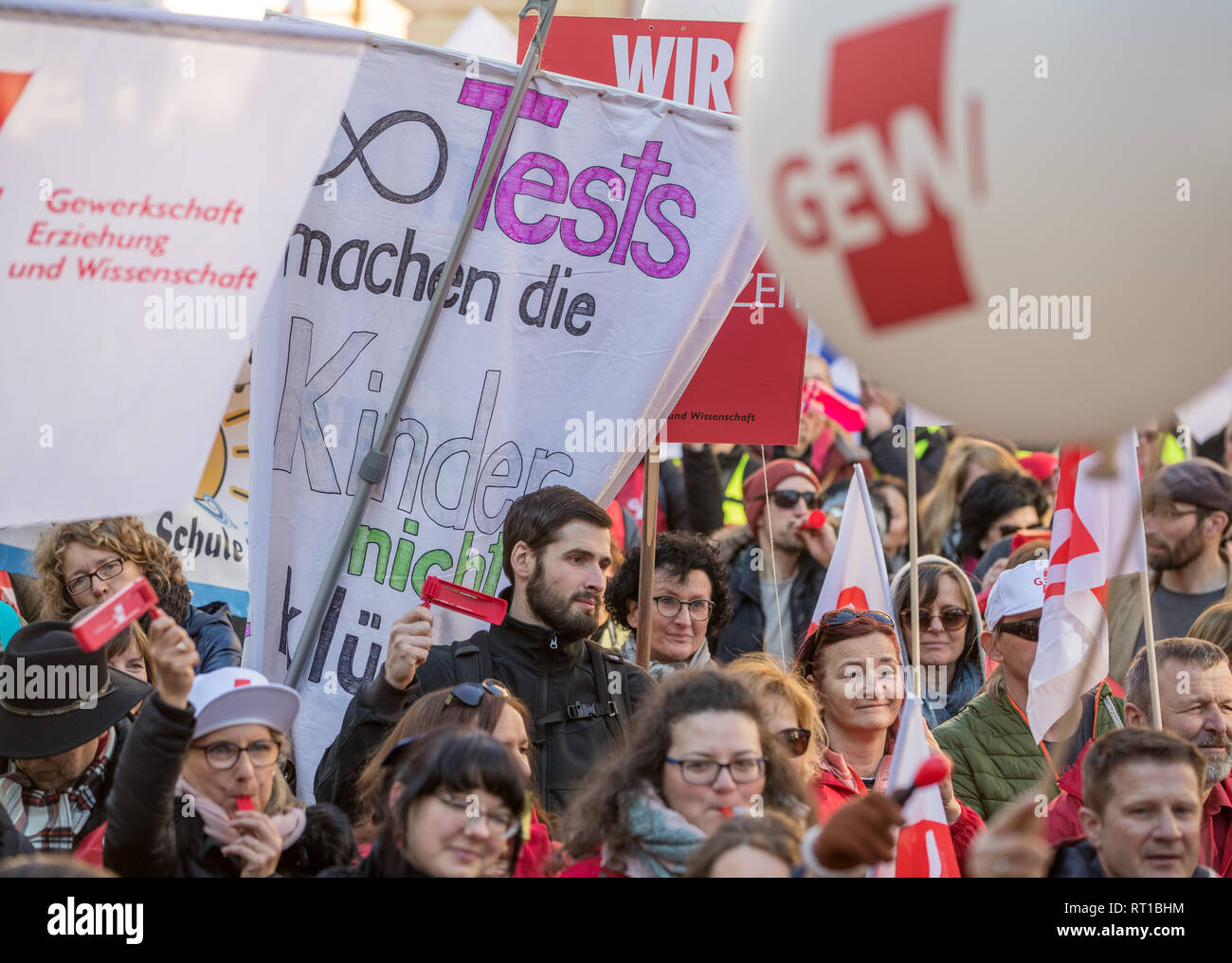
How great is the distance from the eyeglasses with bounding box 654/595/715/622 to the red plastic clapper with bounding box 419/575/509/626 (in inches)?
45.4

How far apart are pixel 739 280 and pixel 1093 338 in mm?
2228

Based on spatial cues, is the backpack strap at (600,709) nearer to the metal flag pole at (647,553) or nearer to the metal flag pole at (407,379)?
the metal flag pole at (647,553)

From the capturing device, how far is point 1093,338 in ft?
6.60

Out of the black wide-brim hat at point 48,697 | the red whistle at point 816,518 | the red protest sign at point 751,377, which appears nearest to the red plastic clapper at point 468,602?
the black wide-brim hat at point 48,697

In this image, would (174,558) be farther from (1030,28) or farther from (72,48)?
(1030,28)

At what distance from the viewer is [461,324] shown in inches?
158

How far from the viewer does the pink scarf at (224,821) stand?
9.41 ft

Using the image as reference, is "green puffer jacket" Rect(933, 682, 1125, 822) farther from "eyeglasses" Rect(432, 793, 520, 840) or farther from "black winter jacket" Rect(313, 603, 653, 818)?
"eyeglasses" Rect(432, 793, 520, 840)

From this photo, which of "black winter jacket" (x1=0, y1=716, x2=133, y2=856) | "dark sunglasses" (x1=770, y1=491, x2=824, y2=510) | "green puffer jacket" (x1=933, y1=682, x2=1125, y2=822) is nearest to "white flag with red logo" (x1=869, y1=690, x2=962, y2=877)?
"green puffer jacket" (x1=933, y1=682, x2=1125, y2=822)

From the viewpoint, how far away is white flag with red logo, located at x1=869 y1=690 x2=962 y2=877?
317 centimetres

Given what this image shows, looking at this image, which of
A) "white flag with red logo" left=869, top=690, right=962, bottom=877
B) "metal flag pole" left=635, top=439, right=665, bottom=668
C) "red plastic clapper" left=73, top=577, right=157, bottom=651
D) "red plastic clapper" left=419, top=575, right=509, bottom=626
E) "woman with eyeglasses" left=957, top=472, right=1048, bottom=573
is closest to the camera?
"red plastic clapper" left=73, top=577, right=157, bottom=651

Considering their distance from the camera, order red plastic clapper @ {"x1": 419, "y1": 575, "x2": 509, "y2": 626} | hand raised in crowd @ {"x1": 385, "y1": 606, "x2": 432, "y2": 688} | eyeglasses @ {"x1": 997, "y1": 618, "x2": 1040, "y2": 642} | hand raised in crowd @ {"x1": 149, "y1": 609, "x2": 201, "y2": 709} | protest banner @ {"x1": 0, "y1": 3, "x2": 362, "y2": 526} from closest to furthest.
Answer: hand raised in crowd @ {"x1": 149, "y1": 609, "x2": 201, "y2": 709} < protest banner @ {"x1": 0, "y1": 3, "x2": 362, "y2": 526} < hand raised in crowd @ {"x1": 385, "y1": 606, "x2": 432, "y2": 688} < red plastic clapper @ {"x1": 419, "y1": 575, "x2": 509, "y2": 626} < eyeglasses @ {"x1": 997, "y1": 618, "x2": 1040, "y2": 642}

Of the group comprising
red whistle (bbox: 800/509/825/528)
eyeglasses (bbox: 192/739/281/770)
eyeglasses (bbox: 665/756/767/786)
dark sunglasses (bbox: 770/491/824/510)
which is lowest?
eyeglasses (bbox: 665/756/767/786)

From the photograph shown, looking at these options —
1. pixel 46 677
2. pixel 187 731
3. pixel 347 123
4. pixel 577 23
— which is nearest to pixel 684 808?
pixel 187 731
